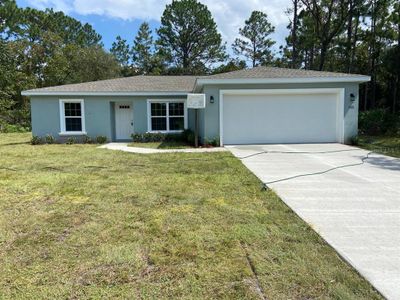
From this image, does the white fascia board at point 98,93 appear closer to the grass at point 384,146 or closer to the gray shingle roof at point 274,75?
the gray shingle roof at point 274,75

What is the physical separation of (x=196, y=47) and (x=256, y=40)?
776 centimetres

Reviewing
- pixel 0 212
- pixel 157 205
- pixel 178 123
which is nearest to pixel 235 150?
pixel 178 123

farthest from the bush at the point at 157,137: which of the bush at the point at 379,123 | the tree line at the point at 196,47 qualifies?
the tree line at the point at 196,47

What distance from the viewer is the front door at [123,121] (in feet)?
55.5

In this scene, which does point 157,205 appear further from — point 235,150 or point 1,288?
point 235,150

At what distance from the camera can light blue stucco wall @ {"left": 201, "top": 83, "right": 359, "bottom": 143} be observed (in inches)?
500

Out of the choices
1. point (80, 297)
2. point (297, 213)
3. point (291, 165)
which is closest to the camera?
point (80, 297)

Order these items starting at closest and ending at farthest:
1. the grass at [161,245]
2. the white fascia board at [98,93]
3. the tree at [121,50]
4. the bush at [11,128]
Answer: the grass at [161,245] < the white fascia board at [98,93] < the bush at [11,128] < the tree at [121,50]

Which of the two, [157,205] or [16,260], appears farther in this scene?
[157,205]

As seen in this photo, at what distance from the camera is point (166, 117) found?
647 inches

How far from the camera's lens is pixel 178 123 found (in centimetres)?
1647

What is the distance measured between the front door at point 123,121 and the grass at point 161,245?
410 inches

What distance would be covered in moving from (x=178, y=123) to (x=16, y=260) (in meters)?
13.5

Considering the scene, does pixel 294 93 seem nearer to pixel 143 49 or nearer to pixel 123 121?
pixel 123 121
